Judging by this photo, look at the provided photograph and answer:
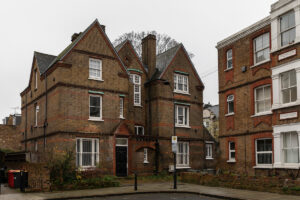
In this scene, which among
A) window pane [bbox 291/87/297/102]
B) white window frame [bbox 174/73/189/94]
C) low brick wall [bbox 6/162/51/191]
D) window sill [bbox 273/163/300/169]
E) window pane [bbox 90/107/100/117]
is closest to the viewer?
window sill [bbox 273/163/300/169]

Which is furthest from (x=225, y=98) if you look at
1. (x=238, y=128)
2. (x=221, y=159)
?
(x=221, y=159)

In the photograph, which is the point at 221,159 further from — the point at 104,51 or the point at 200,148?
A: the point at 104,51

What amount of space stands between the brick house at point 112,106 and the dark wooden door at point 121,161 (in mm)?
79

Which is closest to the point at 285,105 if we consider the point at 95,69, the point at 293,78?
the point at 293,78

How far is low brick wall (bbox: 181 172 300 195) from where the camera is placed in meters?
16.8

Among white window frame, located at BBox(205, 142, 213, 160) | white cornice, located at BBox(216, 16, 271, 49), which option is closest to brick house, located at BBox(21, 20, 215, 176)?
white window frame, located at BBox(205, 142, 213, 160)

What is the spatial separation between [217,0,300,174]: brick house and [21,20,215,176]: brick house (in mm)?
7232

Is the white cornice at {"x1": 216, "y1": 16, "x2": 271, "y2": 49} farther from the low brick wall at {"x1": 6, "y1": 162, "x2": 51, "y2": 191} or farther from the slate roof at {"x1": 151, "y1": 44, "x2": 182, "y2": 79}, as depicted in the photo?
the low brick wall at {"x1": 6, "y1": 162, "x2": 51, "y2": 191}

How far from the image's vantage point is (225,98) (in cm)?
2530

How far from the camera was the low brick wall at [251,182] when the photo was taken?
16.8 metres

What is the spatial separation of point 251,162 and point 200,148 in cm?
1139

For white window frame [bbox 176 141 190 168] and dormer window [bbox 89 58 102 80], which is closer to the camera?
dormer window [bbox 89 58 102 80]

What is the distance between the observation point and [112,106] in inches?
1101

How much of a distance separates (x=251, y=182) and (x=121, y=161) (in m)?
11.8
